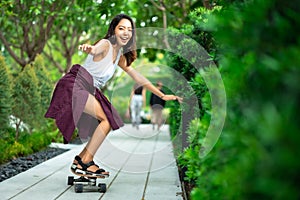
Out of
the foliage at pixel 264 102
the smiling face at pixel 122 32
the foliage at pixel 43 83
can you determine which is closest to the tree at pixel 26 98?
the foliage at pixel 43 83

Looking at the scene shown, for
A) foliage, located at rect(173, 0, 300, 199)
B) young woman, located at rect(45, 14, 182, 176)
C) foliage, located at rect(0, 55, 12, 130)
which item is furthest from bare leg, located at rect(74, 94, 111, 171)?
foliage, located at rect(173, 0, 300, 199)

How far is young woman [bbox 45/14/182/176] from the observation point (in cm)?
567

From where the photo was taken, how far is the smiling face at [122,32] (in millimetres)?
6020

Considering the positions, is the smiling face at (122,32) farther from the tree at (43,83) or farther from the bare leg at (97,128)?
the tree at (43,83)

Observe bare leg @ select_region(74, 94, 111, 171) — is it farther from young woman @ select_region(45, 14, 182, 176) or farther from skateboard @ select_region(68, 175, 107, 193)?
skateboard @ select_region(68, 175, 107, 193)

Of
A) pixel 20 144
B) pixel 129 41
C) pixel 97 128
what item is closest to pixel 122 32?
pixel 129 41

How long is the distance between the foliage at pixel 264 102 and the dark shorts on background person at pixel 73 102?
3.64 m

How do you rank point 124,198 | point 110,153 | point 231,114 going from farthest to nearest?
1. point 110,153
2. point 124,198
3. point 231,114

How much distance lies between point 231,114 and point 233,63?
0.77 feet

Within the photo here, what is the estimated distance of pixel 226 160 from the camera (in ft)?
6.81

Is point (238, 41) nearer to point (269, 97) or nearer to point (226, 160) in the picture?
point (269, 97)

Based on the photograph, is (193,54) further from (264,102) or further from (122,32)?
(264,102)

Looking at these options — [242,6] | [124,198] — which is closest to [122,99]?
[124,198]

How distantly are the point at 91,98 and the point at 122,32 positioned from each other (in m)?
0.86
